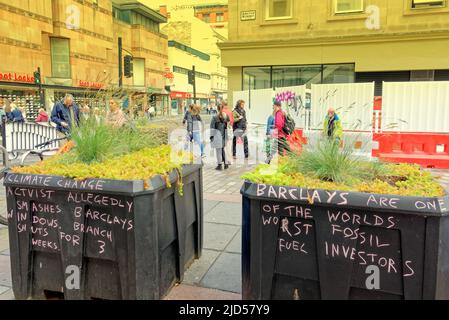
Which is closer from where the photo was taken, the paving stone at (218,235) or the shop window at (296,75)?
the paving stone at (218,235)

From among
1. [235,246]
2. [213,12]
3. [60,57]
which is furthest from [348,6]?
[213,12]

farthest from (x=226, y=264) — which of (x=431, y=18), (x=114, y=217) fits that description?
(x=431, y=18)

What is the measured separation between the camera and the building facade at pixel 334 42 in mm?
15312

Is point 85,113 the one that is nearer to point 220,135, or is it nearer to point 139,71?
point 220,135

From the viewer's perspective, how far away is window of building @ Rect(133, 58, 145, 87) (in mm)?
54656

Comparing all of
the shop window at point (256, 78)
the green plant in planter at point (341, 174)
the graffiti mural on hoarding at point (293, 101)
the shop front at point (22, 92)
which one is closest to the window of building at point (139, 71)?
the shop front at point (22, 92)

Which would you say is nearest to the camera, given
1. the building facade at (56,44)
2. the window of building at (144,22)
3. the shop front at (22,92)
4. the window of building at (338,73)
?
the window of building at (338,73)

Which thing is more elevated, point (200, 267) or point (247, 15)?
point (247, 15)

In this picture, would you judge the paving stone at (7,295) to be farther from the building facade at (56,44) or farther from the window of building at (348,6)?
the building facade at (56,44)

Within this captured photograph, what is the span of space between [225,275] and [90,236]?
1479 millimetres

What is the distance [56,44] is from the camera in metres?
37.7

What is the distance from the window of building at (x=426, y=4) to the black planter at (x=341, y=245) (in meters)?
15.8

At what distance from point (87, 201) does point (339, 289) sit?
1976 millimetres

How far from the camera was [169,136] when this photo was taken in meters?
5.52
